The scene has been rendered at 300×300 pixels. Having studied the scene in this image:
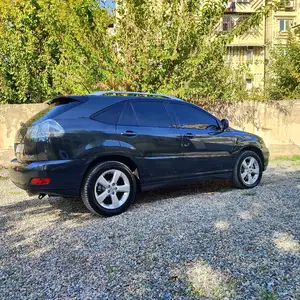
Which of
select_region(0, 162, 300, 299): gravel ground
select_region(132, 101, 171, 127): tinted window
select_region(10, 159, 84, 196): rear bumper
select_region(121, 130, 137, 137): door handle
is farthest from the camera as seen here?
select_region(132, 101, 171, 127): tinted window

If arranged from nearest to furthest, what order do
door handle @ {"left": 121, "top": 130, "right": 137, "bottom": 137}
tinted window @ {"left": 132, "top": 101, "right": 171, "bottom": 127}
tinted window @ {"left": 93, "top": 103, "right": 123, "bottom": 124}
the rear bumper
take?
the rear bumper
tinted window @ {"left": 93, "top": 103, "right": 123, "bottom": 124}
door handle @ {"left": 121, "top": 130, "right": 137, "bottom": 137}
tinted window @ {"left": 132, "top": 101, "right": 171, "bottom": 127}

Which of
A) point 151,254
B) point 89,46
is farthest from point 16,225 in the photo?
point 89,46

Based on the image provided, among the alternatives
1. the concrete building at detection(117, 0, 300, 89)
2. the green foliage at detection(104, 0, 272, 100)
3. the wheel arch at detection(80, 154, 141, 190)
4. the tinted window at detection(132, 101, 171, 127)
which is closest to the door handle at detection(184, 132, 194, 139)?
the tinted window at detection(132, 101, 171, 127)

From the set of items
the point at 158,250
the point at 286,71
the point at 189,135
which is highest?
the point at 286,71

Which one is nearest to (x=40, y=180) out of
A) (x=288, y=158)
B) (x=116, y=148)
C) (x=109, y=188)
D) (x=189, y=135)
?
(x=109, y=188)

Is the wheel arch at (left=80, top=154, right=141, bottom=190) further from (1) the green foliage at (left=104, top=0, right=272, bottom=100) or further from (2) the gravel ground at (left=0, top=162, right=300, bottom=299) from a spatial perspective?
(1) the green foliage at (left=104, top=0, right=272, bottom=100)

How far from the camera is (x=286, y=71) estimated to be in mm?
14961

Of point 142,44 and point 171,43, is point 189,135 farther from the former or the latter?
point 171,43

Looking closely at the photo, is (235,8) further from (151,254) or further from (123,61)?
(151,254)

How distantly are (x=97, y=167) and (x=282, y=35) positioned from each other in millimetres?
31251

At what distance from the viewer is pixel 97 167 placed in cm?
412

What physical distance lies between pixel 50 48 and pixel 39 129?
713 centimetres

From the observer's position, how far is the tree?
796cm

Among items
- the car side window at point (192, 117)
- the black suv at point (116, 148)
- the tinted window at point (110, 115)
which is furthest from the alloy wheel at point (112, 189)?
the car side window at point (192, 117)
